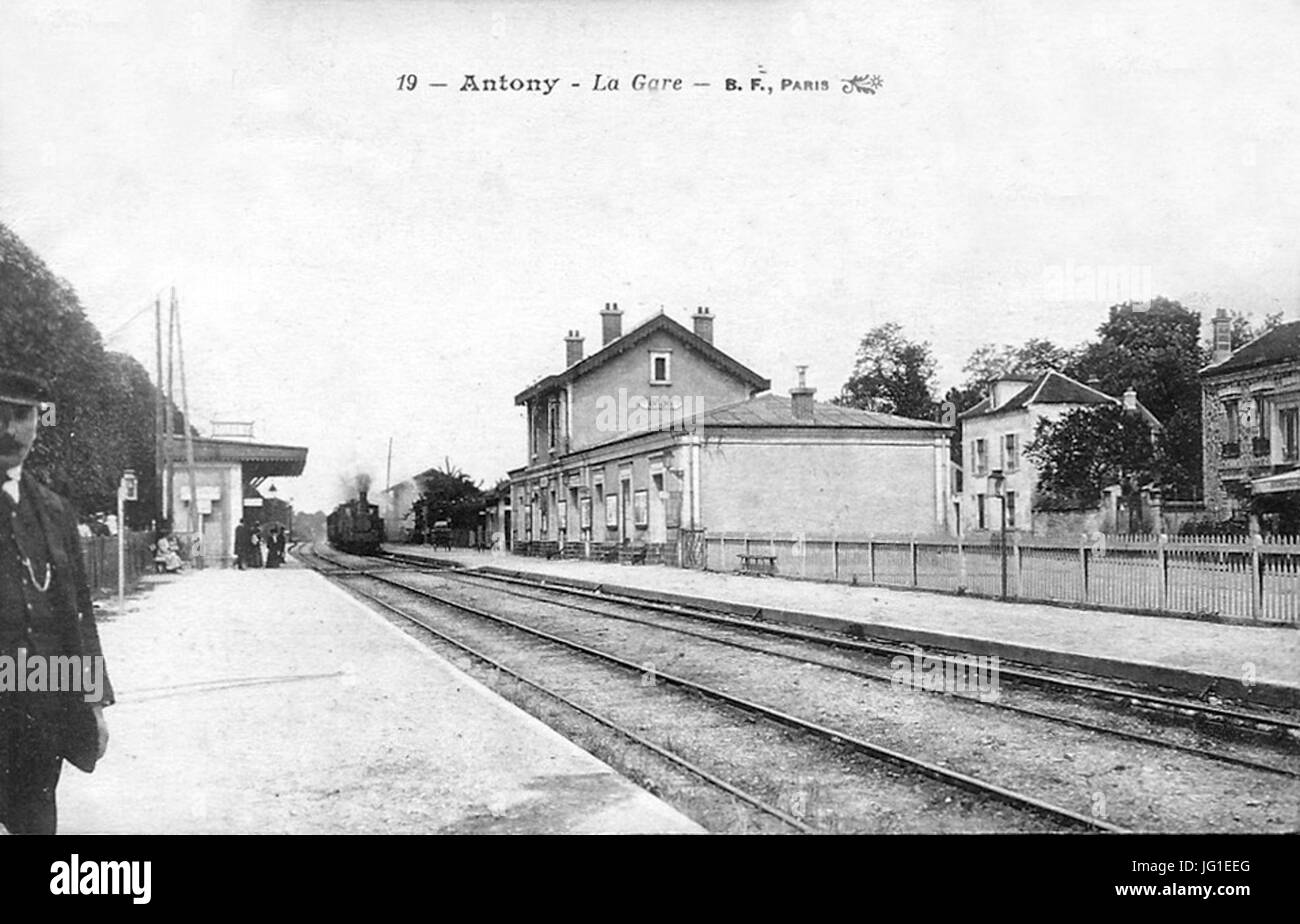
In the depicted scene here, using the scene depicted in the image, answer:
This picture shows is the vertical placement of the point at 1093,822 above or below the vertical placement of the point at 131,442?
below

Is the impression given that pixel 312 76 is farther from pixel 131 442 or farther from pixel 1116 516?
pixel 1116 516

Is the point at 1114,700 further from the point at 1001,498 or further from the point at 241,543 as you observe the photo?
the point at 241,543

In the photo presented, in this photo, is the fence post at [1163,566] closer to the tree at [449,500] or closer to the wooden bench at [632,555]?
the wooden bench at [632,555]

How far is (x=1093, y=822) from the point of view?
4.82 m

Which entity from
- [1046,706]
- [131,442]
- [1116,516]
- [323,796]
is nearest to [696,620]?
[1116,516]

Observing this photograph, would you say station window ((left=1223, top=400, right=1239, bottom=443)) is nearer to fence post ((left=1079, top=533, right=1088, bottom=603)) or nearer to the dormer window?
fence post ((left=1079, top=533, right=1088, bottom=603))

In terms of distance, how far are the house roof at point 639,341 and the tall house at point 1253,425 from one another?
13.4 ft

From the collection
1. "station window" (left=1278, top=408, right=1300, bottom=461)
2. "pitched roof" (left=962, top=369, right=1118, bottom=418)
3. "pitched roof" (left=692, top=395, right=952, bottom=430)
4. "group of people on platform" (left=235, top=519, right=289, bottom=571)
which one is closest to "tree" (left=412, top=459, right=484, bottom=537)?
"group of people on platform" (left=235, top=519, right=289, bottom=571)

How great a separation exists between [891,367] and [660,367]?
8907 millimetres

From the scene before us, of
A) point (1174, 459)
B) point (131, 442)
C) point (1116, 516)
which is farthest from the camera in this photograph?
point (1116, 516)

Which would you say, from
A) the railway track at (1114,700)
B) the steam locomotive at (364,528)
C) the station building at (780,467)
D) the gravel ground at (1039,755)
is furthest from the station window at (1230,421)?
the steam locomotive at (364,528)

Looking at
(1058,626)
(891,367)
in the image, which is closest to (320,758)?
(891,367)

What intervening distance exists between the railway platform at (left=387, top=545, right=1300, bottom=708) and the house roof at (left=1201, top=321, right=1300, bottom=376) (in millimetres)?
2218
